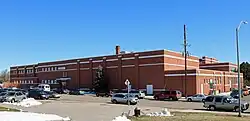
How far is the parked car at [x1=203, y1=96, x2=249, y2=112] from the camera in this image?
35.6 metres

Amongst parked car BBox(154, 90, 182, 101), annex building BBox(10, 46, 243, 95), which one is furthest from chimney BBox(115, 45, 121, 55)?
parked car BBox(154, 90, 182, 101)

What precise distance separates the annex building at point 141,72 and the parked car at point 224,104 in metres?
27.6

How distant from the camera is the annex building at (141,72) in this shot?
68312mm

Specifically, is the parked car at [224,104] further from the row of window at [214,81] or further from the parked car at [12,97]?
the row of window at [214,81]

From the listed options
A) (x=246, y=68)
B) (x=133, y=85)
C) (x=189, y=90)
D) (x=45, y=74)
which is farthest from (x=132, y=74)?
(x=246, y=68)

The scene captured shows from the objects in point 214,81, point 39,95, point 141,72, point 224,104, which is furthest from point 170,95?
point 224,104

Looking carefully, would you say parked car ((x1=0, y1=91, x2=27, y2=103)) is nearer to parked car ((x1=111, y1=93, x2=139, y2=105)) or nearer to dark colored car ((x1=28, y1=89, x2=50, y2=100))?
dark colored car ((x1=28, y1=89, x2=50, y2=100))

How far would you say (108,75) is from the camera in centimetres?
8069

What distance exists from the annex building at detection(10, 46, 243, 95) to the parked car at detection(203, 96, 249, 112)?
2762cm

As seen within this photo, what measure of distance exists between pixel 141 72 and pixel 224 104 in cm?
3730

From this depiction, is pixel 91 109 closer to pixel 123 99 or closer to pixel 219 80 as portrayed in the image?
pixel 123 99

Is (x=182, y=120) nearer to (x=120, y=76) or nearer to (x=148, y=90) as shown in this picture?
(x=148, y=90)

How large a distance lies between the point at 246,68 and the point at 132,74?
65332 mm

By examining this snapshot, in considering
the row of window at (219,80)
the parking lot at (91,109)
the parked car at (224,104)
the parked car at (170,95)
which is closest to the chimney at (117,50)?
the row of window at (219,80)
